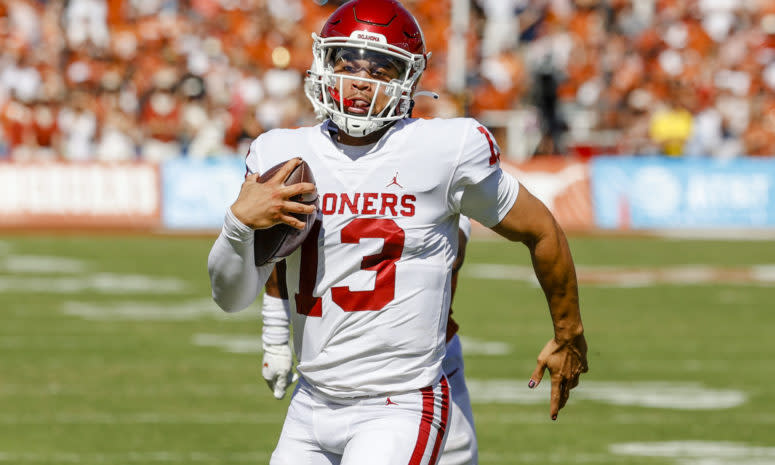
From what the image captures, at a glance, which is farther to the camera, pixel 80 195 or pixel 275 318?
pixel 80 195

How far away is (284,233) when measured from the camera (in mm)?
3395

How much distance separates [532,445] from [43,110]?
1334 centimetres

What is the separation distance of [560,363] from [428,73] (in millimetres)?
17561

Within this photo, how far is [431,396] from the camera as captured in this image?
353 centimetres

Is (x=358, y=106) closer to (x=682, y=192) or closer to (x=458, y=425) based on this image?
(x=458, y=425)

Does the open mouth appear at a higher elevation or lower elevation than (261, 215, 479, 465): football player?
higher

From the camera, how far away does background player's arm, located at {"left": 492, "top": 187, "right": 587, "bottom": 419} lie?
3.55 m

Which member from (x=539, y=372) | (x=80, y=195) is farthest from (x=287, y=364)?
(x=80, y=195)

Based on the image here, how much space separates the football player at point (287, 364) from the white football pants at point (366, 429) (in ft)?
0.55

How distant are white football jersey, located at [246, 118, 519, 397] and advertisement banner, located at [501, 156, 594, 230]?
14.6 metres

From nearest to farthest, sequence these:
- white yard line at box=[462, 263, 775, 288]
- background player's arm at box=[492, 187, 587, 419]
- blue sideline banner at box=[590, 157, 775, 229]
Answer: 1. background player's arm at box=[492, 187, 587, 419]
2. white yard line at box=[462, 263, 775, 288]
3. blue sideline banner at box=[590, 157, 775, 229]

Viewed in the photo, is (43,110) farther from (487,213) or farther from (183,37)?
(487,213)

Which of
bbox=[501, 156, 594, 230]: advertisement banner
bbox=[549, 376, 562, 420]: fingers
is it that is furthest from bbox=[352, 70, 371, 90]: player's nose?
bbox=[501, 156, 594, 230]: advertisement banner

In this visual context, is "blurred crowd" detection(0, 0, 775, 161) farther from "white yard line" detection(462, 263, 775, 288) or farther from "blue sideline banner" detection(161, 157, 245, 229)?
"white yard line" detection(462, 263, 775, 288)
